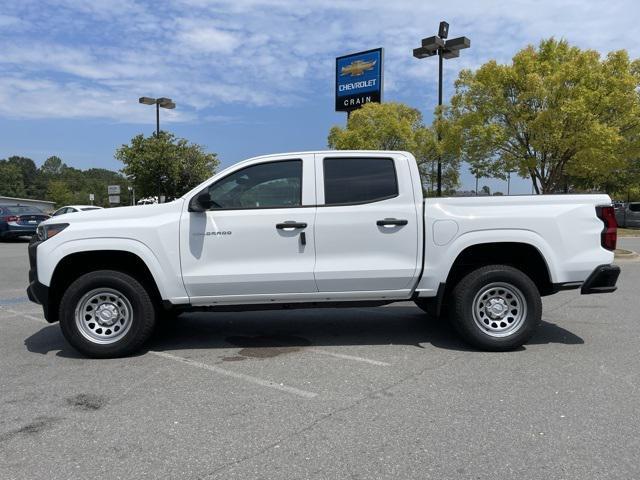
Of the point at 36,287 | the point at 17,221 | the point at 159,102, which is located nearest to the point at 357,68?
the point at 159,102

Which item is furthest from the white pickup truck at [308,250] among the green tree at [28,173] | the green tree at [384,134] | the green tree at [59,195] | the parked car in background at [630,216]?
the green tree at [28,173]

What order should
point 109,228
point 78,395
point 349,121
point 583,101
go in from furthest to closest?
point 349,121
point 583,101
point 109,228
point 78,395

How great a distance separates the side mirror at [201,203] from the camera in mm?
5051

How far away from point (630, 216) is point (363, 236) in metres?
30.0

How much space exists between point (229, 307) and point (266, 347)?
0.66 m

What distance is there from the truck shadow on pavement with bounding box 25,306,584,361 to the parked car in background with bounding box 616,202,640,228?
27.4 metres

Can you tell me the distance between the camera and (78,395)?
4.27 m

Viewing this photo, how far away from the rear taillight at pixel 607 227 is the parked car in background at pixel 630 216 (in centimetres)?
2832

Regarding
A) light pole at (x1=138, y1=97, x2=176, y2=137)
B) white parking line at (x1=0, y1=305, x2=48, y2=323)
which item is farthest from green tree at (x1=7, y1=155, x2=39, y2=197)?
white parking line at (x1=0, y1=305, x2=48, y2=323)

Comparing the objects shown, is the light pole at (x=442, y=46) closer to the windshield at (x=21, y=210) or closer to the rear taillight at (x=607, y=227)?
the rear taillight at (x=607, y=227)

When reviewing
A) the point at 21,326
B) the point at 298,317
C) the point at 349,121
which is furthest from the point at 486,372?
the point at 349,121

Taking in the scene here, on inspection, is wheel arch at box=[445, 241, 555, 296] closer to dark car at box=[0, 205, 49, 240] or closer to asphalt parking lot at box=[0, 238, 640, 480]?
asphalt parking lot at box=[0, 238, 640, 480]

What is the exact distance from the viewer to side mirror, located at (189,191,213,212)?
5051 mm

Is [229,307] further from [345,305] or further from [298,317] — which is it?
[298,317]
